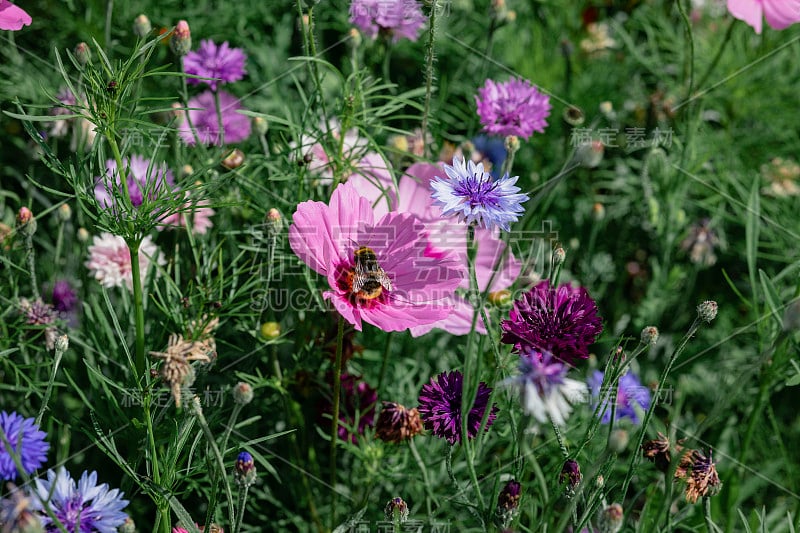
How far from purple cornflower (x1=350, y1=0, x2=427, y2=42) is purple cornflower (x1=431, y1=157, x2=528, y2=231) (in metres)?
Result: 0.36

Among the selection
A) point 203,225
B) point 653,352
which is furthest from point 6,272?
point 653,352

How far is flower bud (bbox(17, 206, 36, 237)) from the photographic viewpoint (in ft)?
2.94

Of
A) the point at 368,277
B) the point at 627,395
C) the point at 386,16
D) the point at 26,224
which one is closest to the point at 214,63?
the point at 386,16

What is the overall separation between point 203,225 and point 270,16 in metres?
0.64

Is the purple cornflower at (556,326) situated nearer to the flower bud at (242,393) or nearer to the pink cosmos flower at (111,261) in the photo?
the flower bud at (242,393)

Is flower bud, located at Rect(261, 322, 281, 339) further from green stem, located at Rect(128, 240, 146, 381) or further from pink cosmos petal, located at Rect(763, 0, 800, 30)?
pink cosmos petal, located at Rect(763, 0, 800, 30)

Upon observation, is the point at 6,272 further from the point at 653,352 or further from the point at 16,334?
the point at 653,352

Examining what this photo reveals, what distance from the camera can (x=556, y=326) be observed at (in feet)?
2.44

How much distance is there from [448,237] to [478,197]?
24 centimetres

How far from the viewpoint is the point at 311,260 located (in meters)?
0.79

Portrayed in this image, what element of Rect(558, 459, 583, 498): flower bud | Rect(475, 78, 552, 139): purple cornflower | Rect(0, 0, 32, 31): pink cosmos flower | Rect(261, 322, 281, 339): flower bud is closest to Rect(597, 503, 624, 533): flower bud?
Rect(558, 459, 583, 498): flower bud

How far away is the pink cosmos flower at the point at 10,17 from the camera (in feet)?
2.87

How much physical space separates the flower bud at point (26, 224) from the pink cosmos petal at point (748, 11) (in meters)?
→ 0.92

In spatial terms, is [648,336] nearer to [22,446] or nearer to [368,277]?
[368,277]
